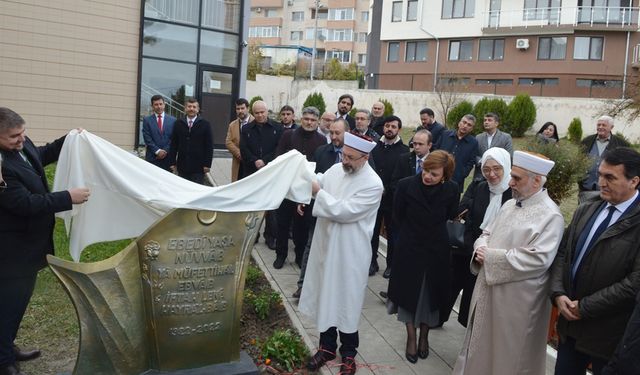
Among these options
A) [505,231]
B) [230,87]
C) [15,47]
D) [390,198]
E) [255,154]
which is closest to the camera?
[505,231]

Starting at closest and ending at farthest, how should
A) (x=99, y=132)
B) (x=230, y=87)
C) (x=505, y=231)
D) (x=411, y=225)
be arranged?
(x=505, y=231) → (x=411, y=225) → (x=99, y=132) → (x=230, y=87)

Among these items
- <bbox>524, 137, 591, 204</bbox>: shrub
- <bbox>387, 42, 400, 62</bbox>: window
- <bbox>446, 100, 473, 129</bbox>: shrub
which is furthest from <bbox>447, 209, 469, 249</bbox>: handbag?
<bbox>387, 42, 400, 62</bbox>: window

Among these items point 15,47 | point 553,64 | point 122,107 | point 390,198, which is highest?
point 553,64

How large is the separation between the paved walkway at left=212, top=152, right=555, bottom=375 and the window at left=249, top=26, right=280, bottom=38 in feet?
211

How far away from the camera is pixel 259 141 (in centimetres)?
824

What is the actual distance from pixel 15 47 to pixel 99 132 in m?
2.64

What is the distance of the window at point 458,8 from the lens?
126 ft

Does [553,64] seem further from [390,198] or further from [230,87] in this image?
[390,198]

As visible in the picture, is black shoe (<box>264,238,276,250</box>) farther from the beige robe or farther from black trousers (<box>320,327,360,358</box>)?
the beige robe

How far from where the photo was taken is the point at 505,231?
4023mm

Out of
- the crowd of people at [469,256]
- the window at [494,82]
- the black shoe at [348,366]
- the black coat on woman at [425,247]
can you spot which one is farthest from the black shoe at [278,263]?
the window at [494,82]

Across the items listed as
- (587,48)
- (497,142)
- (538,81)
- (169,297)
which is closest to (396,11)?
(538,81)

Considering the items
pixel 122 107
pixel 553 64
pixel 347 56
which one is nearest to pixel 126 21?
pixel 122 107

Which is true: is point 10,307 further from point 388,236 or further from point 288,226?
point 388,236
